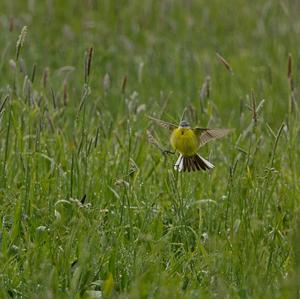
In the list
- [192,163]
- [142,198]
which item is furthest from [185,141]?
[142,198]

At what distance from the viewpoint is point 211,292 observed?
3.20 m

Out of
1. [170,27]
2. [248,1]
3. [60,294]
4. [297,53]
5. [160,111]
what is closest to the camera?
[60,294]

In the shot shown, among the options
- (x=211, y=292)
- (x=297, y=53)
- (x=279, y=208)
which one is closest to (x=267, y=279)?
(x=211, y=292)

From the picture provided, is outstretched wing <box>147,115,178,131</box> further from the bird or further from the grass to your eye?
the grass

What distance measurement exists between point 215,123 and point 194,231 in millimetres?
1318

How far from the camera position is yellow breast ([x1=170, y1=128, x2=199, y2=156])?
3365 millimetres

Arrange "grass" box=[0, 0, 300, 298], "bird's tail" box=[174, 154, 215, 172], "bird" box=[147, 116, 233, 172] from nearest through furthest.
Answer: "grass" box=[0, 0, 300, 298] → "bird" box=[147, 116, 233, 172] → "bird's tail" box=[174, 154, 215, 172]

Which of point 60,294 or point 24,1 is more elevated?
point 24,1

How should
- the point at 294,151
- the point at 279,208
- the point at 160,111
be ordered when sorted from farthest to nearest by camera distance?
the point at 160,111
the point at 294,151
the point at 279,208

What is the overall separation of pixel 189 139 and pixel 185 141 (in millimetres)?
16

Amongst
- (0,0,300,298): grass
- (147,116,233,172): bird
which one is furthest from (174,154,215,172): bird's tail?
(0,0,300,298): grass

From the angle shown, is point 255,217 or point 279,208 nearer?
point 255,217

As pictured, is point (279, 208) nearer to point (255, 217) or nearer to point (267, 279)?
point (255, 217)

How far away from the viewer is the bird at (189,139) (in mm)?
3363
